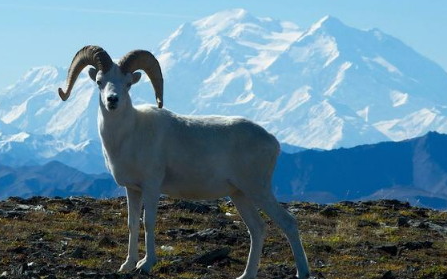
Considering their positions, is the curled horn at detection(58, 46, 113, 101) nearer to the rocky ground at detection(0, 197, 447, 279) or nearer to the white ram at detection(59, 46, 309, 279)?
the white ram at detection(59, 46, 309, 279)

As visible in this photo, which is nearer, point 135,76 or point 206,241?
point 135,76

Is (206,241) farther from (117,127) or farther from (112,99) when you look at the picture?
(112,99)

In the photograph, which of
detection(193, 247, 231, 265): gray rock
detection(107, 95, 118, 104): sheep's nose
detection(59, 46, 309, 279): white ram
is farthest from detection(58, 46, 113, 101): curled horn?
detection(193, 247, 231, 265): gray rock

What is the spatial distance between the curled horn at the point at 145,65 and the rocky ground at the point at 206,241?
3.47 meters

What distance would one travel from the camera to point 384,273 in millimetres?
23344

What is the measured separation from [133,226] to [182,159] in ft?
5.42

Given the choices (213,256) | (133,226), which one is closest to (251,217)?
(213,256)

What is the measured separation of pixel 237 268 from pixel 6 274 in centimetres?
543

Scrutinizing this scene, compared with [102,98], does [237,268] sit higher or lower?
lower

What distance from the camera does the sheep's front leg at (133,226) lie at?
23172 millimetres

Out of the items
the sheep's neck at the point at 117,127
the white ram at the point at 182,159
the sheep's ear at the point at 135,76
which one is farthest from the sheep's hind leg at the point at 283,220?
the sheep's ear at the point at 135,76

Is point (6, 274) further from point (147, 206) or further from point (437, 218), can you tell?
point (437, 218)

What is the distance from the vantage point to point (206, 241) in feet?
91.8

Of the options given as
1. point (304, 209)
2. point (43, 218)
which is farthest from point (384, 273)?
point (304, 209)
